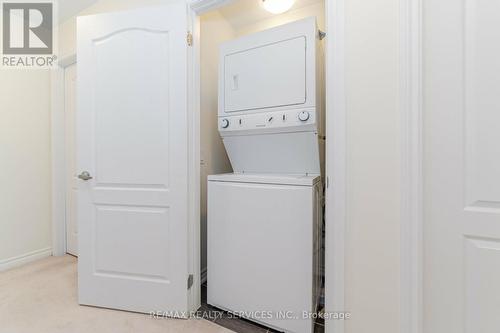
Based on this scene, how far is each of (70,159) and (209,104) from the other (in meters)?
1.69

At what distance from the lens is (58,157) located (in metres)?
2.56

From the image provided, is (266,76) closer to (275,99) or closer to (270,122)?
(275,99)

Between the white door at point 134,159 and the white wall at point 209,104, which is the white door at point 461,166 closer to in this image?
the white door at point 134,159

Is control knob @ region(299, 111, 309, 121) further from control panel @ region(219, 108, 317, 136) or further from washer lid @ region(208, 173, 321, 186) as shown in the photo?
washer lid @ region(208, 173, 321, 186)

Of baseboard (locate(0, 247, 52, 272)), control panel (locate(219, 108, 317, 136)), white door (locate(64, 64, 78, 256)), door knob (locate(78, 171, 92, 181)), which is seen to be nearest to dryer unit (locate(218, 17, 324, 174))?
control panel (locate(219, 108, 317, 136))

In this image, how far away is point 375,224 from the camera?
1042 millimetres

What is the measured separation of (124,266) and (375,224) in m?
1.56

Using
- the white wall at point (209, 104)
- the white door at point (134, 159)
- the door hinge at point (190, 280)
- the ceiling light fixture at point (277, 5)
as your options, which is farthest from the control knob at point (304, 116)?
the door hinge at point (190, 280)

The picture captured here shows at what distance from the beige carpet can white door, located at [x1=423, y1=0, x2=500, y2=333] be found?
1.17 m

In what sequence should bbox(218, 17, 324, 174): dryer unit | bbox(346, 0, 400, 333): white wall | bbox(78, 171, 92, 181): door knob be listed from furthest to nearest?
1. bbox(78, 171, 92, 181): door knob
2. bbox(218, 17, 324, 174): dryer unit
3. bbox(346, 0, 400, 333): white wall

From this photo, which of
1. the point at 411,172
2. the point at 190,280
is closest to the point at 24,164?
the point at 190,280

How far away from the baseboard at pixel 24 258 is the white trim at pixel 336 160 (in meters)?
2.83

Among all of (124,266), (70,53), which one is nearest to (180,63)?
(124,266)

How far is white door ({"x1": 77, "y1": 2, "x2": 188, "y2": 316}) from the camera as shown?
5.11 ft
